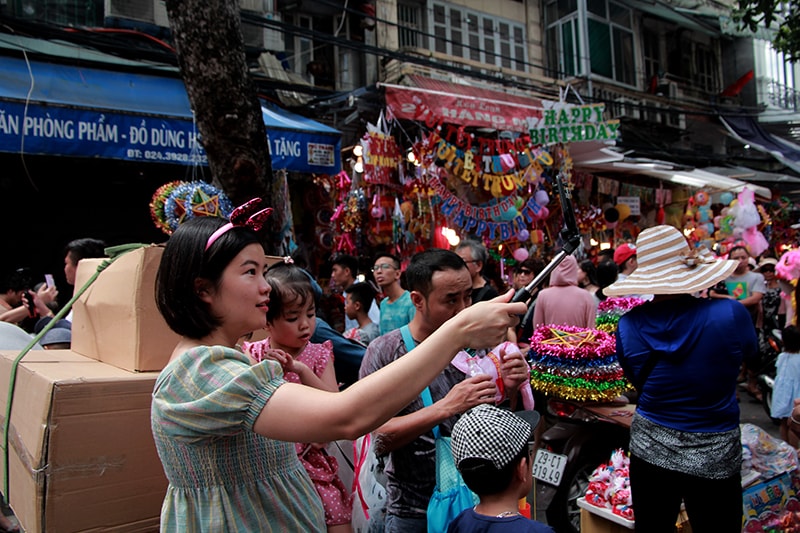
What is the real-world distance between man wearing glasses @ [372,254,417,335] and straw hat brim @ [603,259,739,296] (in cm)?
213

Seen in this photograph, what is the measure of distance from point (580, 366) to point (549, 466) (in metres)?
0.75

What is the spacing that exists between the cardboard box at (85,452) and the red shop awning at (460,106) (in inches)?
256

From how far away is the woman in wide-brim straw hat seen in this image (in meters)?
2.60

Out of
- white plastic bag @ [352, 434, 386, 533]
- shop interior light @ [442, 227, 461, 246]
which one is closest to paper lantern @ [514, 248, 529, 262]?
shop interior light @ [442, 227, 461, 246]

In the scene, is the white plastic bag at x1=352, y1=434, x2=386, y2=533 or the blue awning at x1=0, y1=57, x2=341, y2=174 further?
the blue awning at x1=0, y1=57, x2=341, y2=174

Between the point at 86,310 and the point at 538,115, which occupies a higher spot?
the point at 538,115

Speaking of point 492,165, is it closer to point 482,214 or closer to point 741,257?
point 482,214

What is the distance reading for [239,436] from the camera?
4.59 feet

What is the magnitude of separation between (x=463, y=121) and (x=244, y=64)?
17.1 ft

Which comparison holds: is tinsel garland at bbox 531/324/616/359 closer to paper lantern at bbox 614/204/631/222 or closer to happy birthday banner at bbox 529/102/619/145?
happy birthday banner at bbox 529/102/619/145

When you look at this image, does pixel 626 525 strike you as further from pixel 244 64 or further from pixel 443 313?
pixel 244 64

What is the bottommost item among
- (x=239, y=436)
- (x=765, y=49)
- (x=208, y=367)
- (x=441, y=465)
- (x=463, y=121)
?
(x=441, y=465)

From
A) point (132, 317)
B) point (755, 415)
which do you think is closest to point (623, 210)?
point (755, 415)

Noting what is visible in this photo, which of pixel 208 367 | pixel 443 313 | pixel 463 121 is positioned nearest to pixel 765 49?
pixel 463 121
